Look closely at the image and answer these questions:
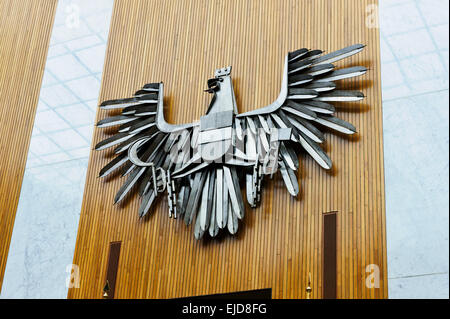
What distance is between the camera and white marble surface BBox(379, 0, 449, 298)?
546cm

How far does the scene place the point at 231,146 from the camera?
6527mm

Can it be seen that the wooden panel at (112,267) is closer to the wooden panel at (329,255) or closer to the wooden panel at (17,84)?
the wooden panel at (17,84)

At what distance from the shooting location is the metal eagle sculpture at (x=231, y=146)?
247 inches

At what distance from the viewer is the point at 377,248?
5672 millimetres

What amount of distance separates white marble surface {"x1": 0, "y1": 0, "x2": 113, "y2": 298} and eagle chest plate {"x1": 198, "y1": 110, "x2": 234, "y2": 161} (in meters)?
1.70

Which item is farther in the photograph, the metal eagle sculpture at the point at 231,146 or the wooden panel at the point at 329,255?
the metal eagle sculpture at the point at 231,146

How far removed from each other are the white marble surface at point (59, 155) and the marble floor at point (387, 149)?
13mm

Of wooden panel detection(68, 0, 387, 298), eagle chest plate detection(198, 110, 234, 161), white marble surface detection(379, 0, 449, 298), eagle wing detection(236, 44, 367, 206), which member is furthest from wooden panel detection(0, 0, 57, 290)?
white marble surface detection(379, 0, 449, 298)

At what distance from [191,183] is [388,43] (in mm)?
2388

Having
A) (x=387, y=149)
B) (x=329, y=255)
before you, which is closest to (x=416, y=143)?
(x=387, y=149)

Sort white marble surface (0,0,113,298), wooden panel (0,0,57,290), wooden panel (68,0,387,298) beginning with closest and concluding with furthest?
wooden panel (68,0,387,298) → white marble surface (0,0,113,298) → wooden panel (0,0,57,290)

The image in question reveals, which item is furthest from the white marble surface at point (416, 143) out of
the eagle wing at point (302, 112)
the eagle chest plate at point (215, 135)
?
the eagle chest plate at point (215, 135)

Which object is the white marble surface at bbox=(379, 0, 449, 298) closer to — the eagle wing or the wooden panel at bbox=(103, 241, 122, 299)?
the eagle wing

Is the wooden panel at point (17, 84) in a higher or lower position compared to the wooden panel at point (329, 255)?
higher
